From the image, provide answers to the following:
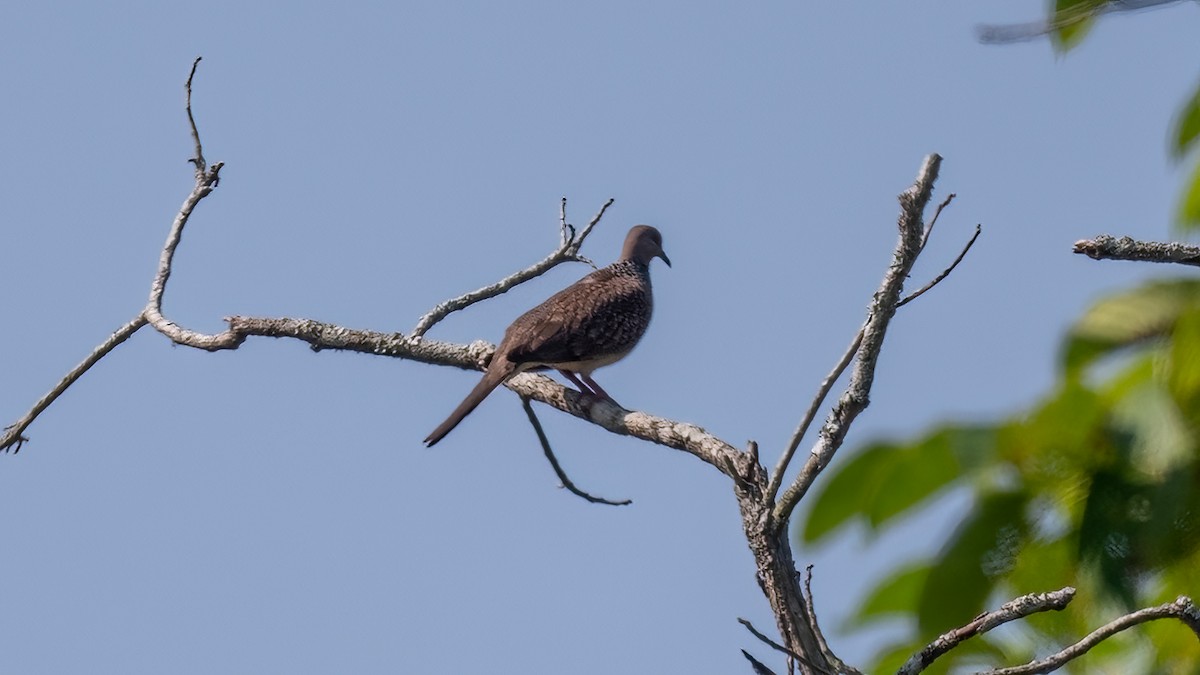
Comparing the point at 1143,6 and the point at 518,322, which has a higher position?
the point at 518,322

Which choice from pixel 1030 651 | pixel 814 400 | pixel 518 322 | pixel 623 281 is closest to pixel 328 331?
pixel 518 322

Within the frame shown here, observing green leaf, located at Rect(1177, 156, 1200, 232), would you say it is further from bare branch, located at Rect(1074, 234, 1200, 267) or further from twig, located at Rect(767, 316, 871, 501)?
twig, located at Rect(767, 316, 871, 501)

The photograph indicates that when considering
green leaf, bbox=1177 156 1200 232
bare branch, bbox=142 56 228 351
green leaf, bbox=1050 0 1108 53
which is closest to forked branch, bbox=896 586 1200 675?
green leaf, bbox=1177 156 1200 232

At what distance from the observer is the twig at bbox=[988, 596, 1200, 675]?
84 cm

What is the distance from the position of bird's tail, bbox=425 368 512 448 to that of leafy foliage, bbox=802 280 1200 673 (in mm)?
4938

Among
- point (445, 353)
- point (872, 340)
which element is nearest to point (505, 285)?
point (445, 353)

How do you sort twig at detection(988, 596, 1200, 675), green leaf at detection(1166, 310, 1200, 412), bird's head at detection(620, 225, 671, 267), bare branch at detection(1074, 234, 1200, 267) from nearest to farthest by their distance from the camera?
1. green leaf at detection(1166, 310, 1200, 412)
2. twig at detection(988, 596, 1200, 675)
3. bare branch at detection(1074, 234, 1200, 267)
4. bird's head at detection(620, 225, 671, 267)

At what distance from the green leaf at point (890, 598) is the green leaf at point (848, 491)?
0.08 metres

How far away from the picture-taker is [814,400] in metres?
3.07

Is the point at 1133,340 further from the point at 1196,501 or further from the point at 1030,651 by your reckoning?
the point at 1030,651

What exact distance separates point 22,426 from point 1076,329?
536 centimetres

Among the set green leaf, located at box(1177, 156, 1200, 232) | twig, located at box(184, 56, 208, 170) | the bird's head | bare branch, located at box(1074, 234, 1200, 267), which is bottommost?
green leaf, located at box(1177, 156, 1200, 232)

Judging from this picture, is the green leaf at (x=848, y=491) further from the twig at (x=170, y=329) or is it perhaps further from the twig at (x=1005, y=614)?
the twig at (x=170, y=329)

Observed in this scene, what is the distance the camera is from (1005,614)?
102 cm
